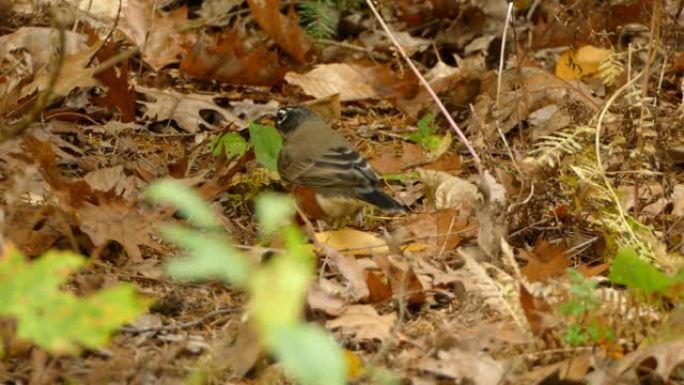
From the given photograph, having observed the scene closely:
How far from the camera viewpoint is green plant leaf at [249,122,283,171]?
598 centimetres

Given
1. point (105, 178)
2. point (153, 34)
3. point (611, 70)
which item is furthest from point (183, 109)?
point (611, 70)

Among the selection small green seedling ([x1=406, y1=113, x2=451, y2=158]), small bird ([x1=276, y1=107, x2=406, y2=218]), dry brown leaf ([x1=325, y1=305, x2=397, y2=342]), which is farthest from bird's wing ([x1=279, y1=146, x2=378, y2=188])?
dry brown leaf ([x1=325, y1=305, x2=397, y2=342])

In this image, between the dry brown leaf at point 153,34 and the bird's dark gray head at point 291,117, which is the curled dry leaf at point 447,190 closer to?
the bird's dark gray head at point 291,117

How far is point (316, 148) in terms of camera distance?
20.2 ft

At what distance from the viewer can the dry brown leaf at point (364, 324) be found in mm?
3871

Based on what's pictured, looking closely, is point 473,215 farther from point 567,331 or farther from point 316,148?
point 567,331

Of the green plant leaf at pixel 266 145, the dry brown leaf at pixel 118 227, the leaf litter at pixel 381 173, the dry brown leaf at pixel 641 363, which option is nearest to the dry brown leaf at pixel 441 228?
the leaf litter at pixel 381 173

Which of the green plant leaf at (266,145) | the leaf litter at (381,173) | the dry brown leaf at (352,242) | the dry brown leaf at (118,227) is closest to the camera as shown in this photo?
the leaf litter at (381,173)

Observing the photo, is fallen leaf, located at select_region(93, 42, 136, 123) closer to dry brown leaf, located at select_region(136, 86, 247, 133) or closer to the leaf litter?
the leaf litter

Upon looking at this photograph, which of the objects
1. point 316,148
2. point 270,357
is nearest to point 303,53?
point 316,148

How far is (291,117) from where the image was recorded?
21.2 feet

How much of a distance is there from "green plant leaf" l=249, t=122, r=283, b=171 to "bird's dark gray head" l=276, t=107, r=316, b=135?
41cm

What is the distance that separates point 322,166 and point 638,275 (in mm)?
2647

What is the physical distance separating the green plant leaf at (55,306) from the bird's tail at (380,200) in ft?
9.52
